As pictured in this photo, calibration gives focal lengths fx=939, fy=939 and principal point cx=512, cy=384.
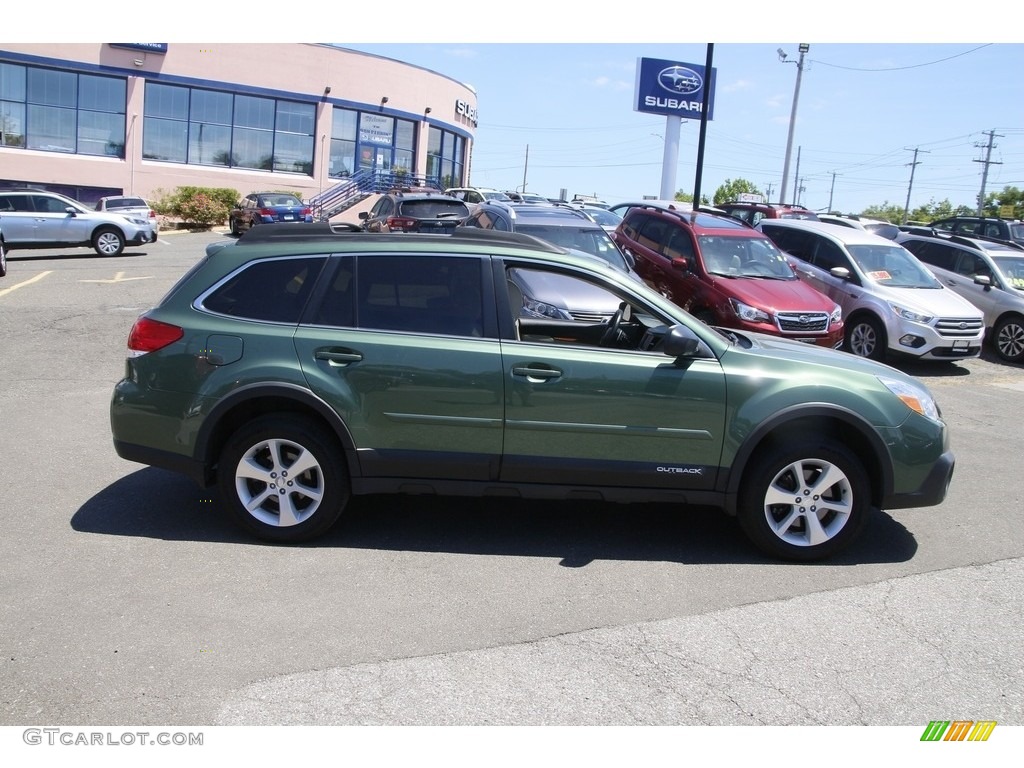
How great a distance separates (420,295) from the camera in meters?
5.43

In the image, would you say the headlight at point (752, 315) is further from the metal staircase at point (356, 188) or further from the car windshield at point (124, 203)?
the metal staircase at point (356, 188)

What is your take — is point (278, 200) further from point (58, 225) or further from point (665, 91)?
point (665, 91)

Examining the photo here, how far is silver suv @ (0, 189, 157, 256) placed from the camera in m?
21.6

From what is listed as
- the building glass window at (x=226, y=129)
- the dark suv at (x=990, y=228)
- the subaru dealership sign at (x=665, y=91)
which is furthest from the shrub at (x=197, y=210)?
the dark suv at (x=990, y=228)

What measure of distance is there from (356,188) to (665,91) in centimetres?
1549

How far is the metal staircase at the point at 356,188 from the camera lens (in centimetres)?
4281

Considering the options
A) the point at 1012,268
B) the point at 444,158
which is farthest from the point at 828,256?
the point at 444,158

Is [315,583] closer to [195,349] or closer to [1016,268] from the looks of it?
[195,349]

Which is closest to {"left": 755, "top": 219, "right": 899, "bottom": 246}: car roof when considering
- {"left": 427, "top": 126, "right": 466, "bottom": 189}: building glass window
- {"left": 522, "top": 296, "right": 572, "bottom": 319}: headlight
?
{"left": 522, "top": 296, "right": 572, "bottom": 319}: headlight

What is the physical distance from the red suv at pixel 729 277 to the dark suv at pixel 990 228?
39.2 feet

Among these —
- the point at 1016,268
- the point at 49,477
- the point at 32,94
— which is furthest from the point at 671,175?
the point at 49,477

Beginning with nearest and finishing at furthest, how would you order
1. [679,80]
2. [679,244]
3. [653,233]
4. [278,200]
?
1. [679,244]
2. [653,233]
3. [278,200]
4. [679,80]

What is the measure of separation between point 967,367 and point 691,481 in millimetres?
10312

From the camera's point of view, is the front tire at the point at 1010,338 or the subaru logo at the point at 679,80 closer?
the front tire at the point at 1010,338
